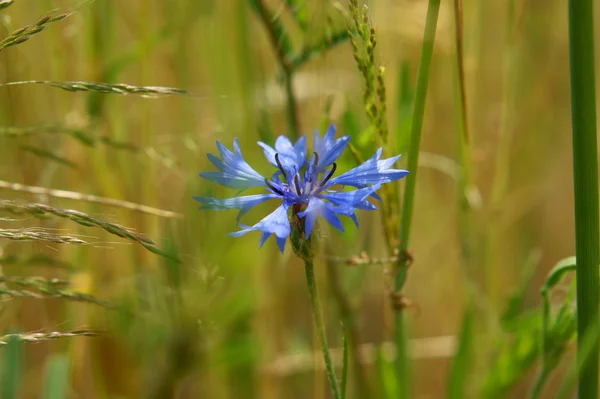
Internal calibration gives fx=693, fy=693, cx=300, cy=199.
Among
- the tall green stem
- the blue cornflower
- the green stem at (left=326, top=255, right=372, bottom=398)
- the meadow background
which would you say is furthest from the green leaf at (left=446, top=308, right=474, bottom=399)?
the blue cornflower

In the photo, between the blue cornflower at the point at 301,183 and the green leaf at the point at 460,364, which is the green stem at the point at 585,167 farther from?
the green leaf at the point at 460,364

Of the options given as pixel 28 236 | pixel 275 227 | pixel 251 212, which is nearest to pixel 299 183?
pixel 275 227

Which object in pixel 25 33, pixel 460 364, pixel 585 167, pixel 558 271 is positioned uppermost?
pixel 25 33

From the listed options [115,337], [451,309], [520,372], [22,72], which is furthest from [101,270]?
[520,372]

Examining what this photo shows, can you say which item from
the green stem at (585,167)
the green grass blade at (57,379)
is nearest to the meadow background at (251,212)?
the green grass blade at (57,379)

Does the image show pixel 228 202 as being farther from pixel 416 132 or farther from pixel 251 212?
pixel 251 212

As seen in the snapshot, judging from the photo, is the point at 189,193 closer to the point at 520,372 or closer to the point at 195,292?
the point at 195,292
